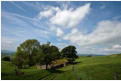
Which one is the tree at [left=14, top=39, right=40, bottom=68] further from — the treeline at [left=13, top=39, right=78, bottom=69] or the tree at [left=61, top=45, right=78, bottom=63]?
the tree at [left=61, top=45, right=78, bottom=63]

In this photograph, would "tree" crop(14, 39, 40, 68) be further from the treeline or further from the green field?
the green field

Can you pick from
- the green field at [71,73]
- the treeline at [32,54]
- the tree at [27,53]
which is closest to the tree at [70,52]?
the treeline at [32,54]

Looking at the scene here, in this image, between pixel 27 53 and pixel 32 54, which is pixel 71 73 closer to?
pixel 32 54

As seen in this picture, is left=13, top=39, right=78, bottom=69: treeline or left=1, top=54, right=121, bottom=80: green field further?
left=13, top=39, right=78, bottom=69: treeline

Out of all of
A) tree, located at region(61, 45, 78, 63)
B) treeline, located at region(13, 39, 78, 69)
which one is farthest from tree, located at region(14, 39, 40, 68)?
tree, located at region(61, 45, 78, 63)

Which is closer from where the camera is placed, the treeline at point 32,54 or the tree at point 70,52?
the treeline at point 32,54

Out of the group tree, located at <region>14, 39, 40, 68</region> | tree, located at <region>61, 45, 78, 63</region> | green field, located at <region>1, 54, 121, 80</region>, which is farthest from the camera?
tree, located at <region>61, 45, 78, 63</region>

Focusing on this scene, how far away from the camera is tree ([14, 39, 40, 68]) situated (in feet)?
87.5

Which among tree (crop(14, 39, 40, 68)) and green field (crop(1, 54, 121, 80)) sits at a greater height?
tree (crop(14, 39, 40, 68))

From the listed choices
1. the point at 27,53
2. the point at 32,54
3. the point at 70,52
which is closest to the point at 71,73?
the point at 32,54

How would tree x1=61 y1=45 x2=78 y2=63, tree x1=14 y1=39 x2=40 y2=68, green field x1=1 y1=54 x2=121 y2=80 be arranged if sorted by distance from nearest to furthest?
green field x1=1 y1=54 x2=121 y2=80, tree x1=14 y1=39 x2=40 y2=68, tree x1=61 y1=45 x2=78 y2=63

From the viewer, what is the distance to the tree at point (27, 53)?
2667cm

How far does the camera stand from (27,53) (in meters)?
28.6

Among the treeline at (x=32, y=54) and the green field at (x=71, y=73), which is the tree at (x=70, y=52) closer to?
the treeline at (x=32, y=54)
